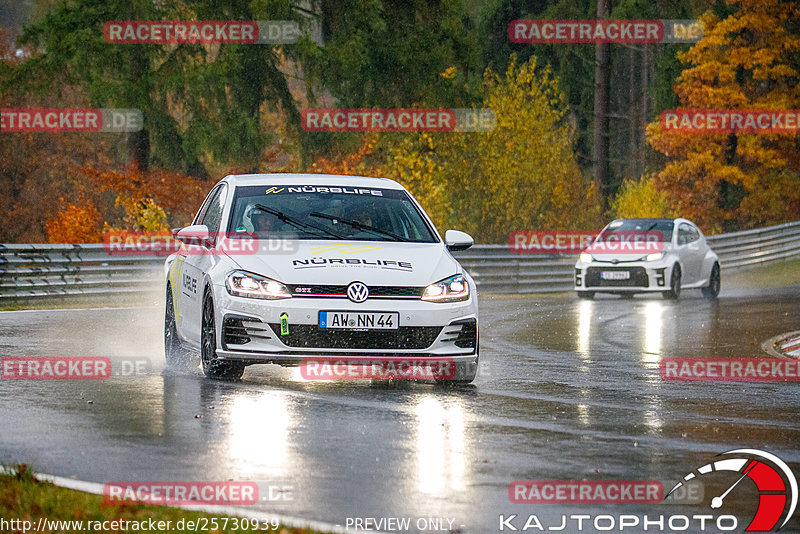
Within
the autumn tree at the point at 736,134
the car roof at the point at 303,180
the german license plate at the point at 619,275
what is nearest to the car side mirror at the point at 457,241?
the car roof at the point at 303,180

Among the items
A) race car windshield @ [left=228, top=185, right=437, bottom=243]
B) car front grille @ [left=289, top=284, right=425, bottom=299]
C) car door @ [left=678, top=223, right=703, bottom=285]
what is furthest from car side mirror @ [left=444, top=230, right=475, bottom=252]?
car door @ [left=678, top=223, right=703, bottom=285]

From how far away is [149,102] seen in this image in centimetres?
3625

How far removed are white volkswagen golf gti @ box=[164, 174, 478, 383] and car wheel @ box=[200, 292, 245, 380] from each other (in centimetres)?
1

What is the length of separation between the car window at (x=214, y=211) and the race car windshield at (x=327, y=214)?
279 millimetres

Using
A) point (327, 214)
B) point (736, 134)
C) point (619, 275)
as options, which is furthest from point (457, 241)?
point (736, 134)

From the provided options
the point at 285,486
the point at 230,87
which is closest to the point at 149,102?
the point at 230,87

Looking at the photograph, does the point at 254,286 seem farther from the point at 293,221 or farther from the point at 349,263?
the point at 293,221

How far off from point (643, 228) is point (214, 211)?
16.8 m

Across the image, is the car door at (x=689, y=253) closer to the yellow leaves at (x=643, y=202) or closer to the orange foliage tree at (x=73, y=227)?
the orange foliage tree at (x=73, y=227)

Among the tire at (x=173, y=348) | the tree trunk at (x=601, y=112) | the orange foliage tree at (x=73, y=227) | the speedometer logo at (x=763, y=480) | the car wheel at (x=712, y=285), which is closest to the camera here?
the speedometer logo at (x=763, y=480)

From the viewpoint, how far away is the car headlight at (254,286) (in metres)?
11.3

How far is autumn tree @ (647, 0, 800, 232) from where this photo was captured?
49469 mm

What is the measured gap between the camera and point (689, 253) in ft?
92.4

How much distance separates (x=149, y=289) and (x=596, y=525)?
63.9 feet
